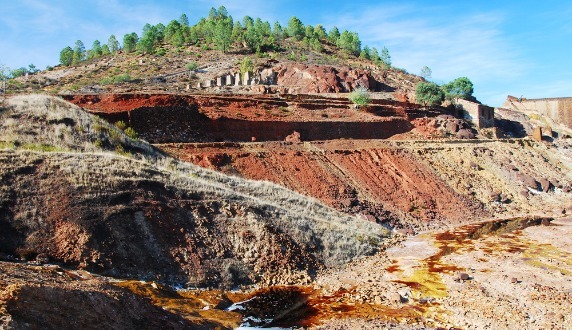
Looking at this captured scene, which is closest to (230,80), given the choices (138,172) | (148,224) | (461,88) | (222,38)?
(222,38)

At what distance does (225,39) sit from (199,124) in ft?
153

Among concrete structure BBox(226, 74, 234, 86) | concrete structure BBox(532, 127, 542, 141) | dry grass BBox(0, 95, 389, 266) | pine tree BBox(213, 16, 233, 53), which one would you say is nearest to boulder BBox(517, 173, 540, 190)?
concrete structure BBox(532, 127, 542, 141)

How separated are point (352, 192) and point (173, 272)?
15825 millimetres

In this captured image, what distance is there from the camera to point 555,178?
4216 centimetres

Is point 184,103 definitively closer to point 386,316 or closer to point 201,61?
point 386,316

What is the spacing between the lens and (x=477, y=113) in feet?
183

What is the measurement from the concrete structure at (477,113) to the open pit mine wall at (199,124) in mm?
17027

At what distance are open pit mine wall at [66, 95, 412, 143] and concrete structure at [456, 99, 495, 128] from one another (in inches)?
670

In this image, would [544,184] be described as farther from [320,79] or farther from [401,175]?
[320,79]

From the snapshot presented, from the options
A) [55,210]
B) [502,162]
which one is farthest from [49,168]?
[502,162]

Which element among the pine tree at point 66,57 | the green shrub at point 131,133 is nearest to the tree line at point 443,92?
the green shrub at point 131,133

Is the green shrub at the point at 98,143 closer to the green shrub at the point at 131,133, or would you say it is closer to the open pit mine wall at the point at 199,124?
the green shrub at the point at 131,133

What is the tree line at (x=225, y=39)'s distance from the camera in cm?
8056

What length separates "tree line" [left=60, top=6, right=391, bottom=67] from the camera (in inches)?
3172
